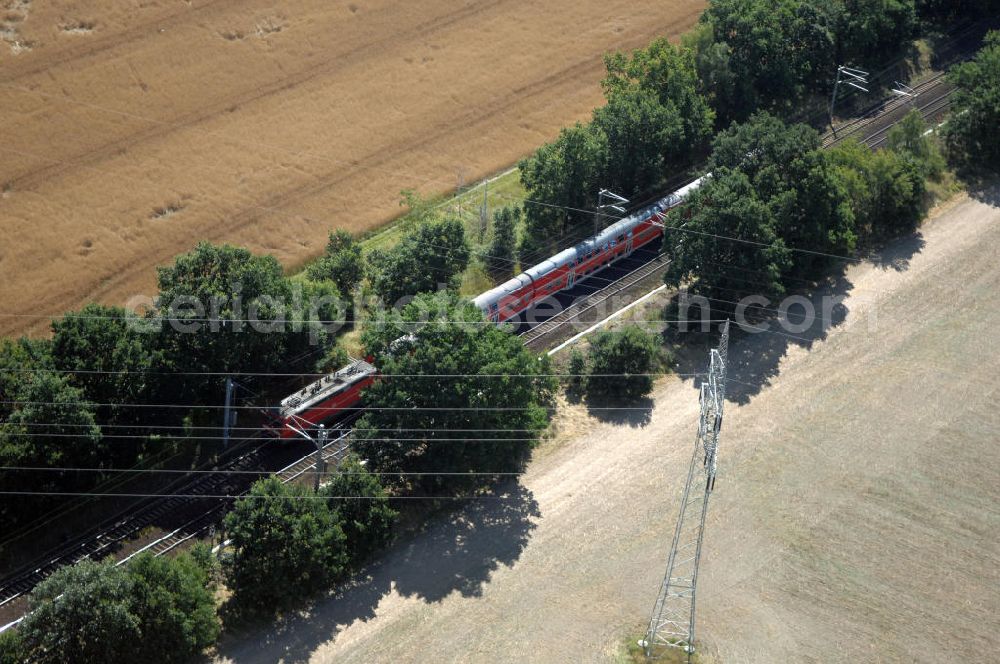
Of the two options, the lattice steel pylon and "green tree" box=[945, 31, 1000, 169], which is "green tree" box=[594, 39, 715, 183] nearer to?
"green tree" box=[945, 31, 1000, 169]

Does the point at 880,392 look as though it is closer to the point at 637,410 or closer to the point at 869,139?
the point at 637,410

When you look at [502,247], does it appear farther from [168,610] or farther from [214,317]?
[168,610]

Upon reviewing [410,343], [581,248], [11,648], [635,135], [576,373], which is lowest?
[576,373]

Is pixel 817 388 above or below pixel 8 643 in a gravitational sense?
below

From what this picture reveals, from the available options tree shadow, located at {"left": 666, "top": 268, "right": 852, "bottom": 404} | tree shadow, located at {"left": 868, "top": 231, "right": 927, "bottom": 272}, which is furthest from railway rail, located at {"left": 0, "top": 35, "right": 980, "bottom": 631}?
tree shadow, located at {"left": 868, "top": 231, "right": 927, "bottom": 272}

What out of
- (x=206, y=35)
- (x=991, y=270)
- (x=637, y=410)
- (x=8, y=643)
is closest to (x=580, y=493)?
(x=637, y=410)

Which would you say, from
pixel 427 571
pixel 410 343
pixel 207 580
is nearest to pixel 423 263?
pixel 410 343

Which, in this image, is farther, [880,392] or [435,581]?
[880,392]
